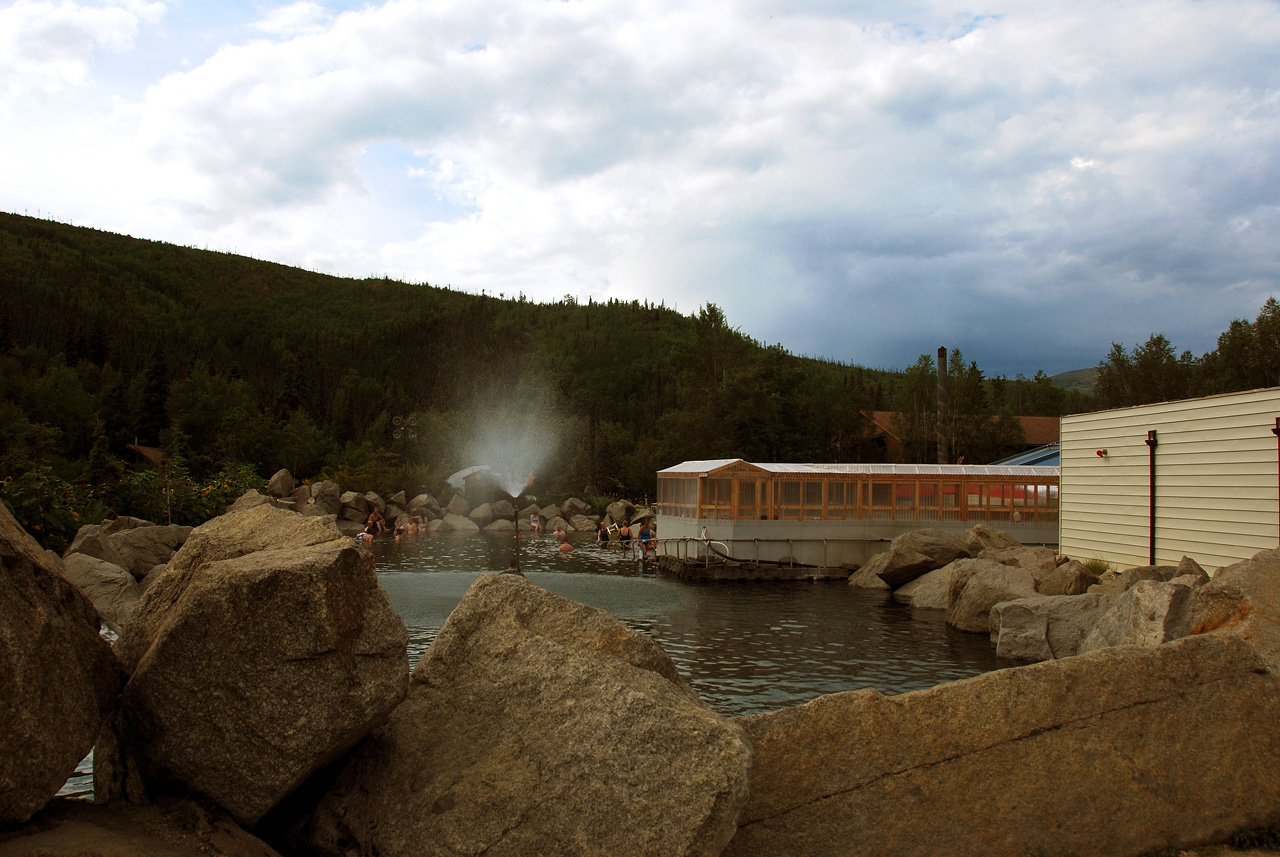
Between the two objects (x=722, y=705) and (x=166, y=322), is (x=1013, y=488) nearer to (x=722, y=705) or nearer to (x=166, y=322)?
(x=722, y=705)

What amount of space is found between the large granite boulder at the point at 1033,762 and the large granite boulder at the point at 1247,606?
2.25m

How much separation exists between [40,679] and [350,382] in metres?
144

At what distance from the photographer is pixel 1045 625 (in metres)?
19.4

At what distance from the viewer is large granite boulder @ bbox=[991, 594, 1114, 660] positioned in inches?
736

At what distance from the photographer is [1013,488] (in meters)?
40.4

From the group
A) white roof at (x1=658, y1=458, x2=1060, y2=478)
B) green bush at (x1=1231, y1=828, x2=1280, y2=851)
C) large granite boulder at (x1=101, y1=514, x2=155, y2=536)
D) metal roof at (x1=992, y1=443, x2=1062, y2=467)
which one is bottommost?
green bush at (x1=1231, y1=828, x2=1280, y2=851)

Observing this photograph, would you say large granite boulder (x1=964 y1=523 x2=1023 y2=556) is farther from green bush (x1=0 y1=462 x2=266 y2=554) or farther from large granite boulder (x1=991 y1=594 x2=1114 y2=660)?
green bush (x1=0 y1=462 x2=266 y2=554)

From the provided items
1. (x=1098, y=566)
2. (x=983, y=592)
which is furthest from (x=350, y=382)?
(x=1098, y=566)

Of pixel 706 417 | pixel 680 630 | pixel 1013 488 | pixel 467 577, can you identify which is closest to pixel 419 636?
pixel 680 630

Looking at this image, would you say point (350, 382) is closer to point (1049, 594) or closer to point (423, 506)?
point (423, 506)

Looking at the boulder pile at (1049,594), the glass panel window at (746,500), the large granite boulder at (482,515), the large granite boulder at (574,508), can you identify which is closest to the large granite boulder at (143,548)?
the glass panel window at (746,500)

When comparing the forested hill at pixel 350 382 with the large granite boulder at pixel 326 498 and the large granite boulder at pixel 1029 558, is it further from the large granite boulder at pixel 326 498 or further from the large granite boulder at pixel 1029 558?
the large granite boulder at pixel 1029 558

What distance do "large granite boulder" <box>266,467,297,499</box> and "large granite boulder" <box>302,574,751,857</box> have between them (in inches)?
2465

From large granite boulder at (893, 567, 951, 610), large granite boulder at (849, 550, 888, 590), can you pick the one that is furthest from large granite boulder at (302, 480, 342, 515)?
large granite boulder at (893, 567, 951, 610)
